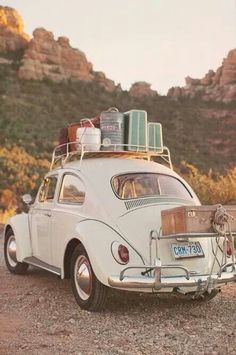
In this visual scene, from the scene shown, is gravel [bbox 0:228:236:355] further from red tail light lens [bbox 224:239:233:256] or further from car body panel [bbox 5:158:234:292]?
red tail light lens [bbox 224:239:233:256]

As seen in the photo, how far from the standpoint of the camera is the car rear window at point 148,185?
655cm

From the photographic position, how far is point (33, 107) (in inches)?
1628

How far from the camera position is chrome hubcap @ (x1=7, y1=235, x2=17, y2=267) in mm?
8209

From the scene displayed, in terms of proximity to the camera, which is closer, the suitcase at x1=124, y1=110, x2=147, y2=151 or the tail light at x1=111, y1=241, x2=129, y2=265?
the tail light at x1=111, y1=241, x2=129, y2=265

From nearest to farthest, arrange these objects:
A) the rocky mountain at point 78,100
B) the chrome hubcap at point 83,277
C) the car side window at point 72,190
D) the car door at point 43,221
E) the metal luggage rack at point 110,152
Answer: the chrome hubcap at point 83,277 < the car side window at point 72,190 < the metal luggage rack at point 110,152 < the car door at point 43,221 < the rocky mountain at point 78,100

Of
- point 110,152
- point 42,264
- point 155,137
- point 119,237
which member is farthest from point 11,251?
point 119,237

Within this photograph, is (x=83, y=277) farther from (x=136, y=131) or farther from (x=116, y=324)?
(x=136, y=131)

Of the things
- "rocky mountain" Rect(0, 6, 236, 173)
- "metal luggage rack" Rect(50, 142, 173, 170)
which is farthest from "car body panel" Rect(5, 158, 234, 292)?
"rocky mountain" Rect(0, 6, 236, 173)

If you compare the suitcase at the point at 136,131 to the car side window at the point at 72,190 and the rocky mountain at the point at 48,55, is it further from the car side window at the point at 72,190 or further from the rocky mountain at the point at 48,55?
the rocky mountain at the point at 48,55

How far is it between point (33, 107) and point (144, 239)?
36.7 metres

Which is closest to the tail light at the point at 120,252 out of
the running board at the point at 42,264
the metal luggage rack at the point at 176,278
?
the metal luggage rack at the point at 176,278

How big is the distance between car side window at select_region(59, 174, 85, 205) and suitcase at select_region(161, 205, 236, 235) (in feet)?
4.31

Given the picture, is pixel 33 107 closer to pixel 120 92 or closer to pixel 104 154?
pixel 120 92

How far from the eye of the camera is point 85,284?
19.5 feet
